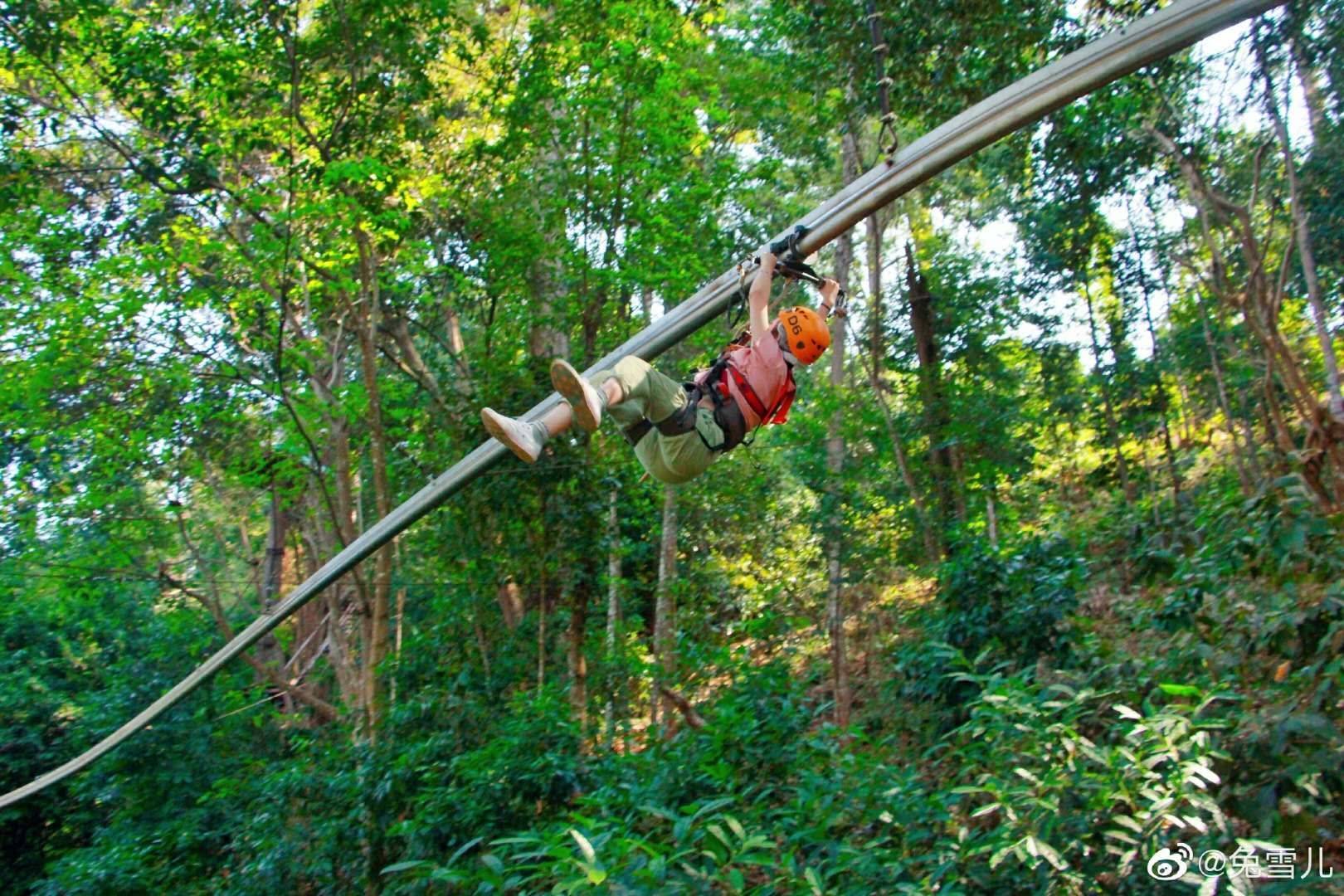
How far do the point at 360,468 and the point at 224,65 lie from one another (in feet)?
14.3

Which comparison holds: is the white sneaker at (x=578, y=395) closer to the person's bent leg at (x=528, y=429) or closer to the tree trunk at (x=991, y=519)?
the person's bent leg at (x=528, y=429)

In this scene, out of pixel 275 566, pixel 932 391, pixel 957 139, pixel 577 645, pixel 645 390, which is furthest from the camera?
pixel 275 566

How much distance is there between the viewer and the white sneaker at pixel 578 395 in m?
3.28

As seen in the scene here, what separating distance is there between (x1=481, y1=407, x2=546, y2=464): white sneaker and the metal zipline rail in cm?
18

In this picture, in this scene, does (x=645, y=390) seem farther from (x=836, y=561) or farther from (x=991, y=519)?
(x=991, y=519)

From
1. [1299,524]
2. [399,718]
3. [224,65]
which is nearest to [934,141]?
[1299,524]

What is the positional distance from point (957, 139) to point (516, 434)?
5.81 feet

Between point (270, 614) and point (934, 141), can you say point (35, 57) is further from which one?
point (934, 141)

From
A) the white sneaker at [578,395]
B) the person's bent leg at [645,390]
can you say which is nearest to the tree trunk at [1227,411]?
the person's bent leg at [645,390]

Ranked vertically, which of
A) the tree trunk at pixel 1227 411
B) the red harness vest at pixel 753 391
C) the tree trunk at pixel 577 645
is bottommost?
the tree trunk at pixel 577 645

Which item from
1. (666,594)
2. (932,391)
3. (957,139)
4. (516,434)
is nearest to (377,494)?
(666,594)

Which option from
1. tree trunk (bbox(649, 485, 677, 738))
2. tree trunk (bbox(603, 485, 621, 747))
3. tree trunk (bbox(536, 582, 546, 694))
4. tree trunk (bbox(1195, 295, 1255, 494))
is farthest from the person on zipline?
tree trunk (bbox(1195, 295, 1255, 494))

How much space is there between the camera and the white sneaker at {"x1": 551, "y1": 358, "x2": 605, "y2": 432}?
328 centimetres

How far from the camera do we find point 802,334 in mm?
3914
